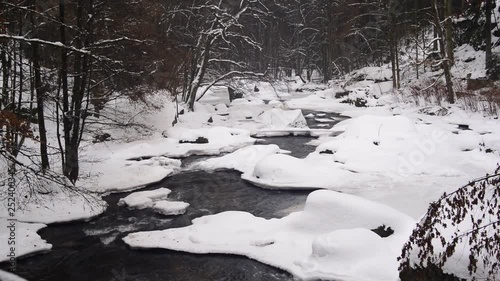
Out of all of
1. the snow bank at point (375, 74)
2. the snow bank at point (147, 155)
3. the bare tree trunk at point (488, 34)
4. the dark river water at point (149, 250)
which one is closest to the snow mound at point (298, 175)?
the dark river water at point (149, 250)

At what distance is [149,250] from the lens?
25.9 feet

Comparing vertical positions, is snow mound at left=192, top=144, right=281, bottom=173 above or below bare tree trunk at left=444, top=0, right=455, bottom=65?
below

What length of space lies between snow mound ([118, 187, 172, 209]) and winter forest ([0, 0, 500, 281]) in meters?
0.04

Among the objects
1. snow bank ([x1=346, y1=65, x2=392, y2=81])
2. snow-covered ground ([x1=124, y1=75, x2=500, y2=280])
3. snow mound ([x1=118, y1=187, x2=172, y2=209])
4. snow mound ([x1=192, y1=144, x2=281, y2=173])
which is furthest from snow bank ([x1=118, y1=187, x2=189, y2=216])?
snow bank ([x1=346, y1=65, x2=392, y2=81])

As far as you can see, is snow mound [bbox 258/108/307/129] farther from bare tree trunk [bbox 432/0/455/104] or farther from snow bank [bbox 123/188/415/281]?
snow bank [bbox 123/188/415/281]

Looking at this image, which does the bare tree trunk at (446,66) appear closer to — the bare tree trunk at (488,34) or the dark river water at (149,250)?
the bare tree trunk at (488,34)

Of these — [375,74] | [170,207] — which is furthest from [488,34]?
[170,207]

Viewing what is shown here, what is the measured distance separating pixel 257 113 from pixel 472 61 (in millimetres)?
13394

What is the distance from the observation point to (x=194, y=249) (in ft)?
25.5

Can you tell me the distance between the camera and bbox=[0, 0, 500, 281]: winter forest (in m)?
6.37

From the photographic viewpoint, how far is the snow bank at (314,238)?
665 cm

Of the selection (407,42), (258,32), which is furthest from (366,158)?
(258,32)

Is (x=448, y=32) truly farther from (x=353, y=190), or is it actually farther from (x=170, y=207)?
(x=170, y=207)

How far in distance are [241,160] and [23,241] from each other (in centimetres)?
780
